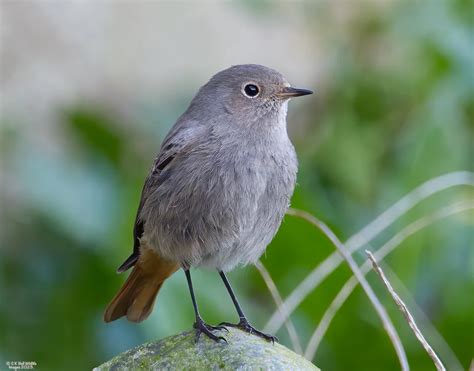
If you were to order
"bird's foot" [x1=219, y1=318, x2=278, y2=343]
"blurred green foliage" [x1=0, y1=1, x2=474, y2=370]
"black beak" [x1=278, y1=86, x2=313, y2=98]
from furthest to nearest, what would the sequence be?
"blurred green foliage" [x1=0, y1=1, x2=474, y2=370], "black beak" [x1=278, y1=86, x2=313, y2=98], "bird's foot" [x1=219, y1=318, x2=278, y2=343]

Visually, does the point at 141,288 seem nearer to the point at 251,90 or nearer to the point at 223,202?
the point at 223,202

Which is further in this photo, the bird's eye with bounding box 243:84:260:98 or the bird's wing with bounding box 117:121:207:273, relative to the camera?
the bird's eye with bounding box 243:84:260:98

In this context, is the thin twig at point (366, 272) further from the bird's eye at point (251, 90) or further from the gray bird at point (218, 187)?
the bird's eye at point (251, 90)

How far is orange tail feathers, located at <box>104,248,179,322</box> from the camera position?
4.64m

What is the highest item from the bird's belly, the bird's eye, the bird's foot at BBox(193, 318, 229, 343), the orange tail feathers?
the bird's eye

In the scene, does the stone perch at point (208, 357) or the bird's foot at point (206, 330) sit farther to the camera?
the bird's foot at point (206, 330)

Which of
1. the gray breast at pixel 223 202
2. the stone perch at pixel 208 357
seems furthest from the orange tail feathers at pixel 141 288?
the stone perch at pixel 208 357

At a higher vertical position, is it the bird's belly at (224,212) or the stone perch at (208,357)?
the bird's belly at (224,212)

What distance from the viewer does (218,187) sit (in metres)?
4.27

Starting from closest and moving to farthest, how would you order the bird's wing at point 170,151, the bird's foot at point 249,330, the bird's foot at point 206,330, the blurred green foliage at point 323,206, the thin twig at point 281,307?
1. the bird's foot at point 206,330
2. the bird's foot at point 249,330
3. the thin twig at point 281,307
4. the bird's wing at point 170,151
5. the blurred green foliage at point 323,206

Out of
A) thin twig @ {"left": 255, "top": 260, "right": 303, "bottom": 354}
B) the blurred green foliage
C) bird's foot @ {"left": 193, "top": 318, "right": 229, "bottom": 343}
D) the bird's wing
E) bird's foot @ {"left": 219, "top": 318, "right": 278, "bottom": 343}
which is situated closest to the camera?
bird's foot @ {"left": 193, "top": 318, "right": 229, "bottom": 343}

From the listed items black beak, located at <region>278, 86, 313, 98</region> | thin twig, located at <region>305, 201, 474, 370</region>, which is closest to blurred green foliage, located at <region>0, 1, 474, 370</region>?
thin twig, located at <region>305, 201, 474, 370</region>

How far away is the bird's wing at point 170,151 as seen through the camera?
445 centimetres

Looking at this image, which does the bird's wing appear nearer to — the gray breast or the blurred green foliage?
the gray breast
